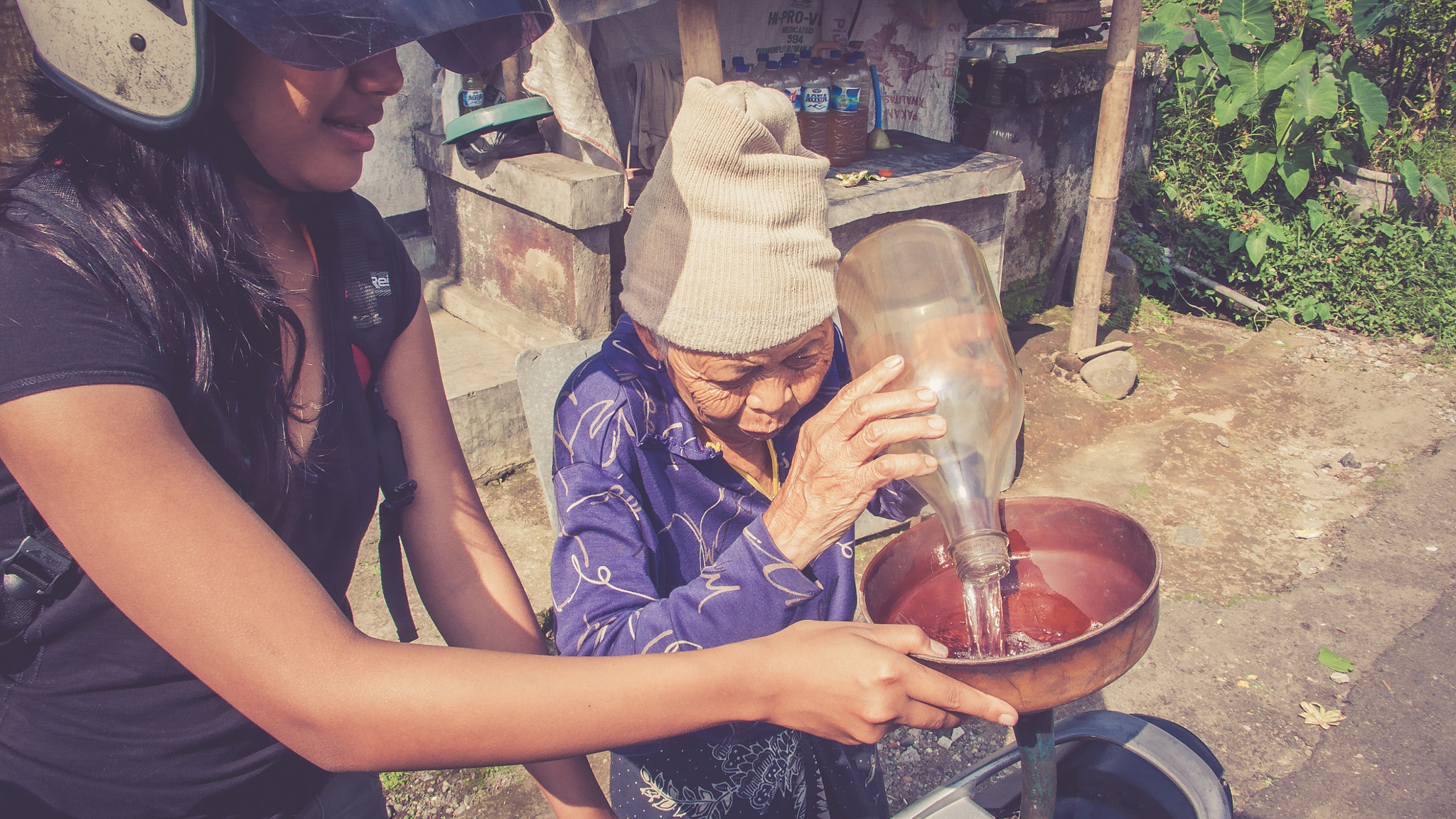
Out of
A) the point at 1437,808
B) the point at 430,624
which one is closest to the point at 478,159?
the point at 430,624

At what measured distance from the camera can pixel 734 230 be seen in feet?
4.76

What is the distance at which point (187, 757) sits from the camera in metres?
→ 1.18

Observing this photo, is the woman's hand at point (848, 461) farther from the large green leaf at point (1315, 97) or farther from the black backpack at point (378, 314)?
the large green leaf at point (1315, 97)

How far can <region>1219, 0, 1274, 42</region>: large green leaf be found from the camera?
260 inches

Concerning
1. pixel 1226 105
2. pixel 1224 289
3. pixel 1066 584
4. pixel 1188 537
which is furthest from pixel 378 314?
pixel 1226 105

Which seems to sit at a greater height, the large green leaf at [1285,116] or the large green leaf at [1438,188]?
the large green leaf at [1285,116]

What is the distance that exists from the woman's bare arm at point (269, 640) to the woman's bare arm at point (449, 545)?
551 millimetres

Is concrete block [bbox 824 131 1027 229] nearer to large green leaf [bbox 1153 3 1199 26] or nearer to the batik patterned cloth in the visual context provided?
the batik patterned cloth

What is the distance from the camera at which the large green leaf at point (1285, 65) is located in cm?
657

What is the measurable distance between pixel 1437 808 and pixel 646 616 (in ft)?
10.1

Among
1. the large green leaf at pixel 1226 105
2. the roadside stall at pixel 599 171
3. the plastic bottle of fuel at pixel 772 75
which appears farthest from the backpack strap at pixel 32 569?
the large green leaf at pixel 1226 105

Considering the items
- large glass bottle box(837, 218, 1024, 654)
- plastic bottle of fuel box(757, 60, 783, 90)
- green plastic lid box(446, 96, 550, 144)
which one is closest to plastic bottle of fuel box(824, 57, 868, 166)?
plastic bottle of fuel box(757, 60, 783, 90)

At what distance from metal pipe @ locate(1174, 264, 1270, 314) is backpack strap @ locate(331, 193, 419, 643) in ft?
22.6

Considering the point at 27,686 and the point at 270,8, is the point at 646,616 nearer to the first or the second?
the point at 27,686
